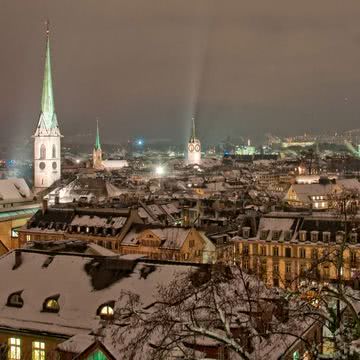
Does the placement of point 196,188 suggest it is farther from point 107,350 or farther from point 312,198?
point 107,350

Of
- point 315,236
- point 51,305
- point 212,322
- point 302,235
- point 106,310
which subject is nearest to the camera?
point 212,322

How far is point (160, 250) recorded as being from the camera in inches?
2282

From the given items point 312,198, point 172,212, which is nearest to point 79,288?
point 172,212

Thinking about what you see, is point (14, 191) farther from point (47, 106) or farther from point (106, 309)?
point (106, 309)

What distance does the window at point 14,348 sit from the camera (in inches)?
1096

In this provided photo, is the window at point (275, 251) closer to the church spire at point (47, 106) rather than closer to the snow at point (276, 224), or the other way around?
the snow at point (276, 224)

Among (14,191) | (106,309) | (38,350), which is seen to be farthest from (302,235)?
(14,191)

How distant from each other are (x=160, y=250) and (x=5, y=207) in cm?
3660

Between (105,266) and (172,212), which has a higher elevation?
(105,266)

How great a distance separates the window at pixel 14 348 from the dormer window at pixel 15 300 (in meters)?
1.88

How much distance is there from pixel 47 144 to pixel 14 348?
96.2m


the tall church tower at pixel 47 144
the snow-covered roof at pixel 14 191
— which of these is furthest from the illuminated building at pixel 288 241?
the tall church tower at pixel 47 144

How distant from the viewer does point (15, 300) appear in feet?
97.5

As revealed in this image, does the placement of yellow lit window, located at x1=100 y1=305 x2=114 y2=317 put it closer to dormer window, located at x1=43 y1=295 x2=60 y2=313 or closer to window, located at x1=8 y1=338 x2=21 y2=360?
dormer window, located at x1=43 y1=295 x2=60 y2=313
